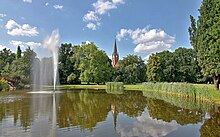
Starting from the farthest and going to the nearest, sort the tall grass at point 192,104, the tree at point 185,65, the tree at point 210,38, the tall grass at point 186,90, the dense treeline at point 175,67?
the tree at point 185,65, the dense treeline at point 175,67, the tree at point 210,38, the tall grass at point 186,90, the tall grass at point 192,104

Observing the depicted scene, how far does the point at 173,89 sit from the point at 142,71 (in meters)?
43.0

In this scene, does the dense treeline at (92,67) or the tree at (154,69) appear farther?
the dense treeline at (92,67)

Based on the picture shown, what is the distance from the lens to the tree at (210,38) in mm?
23547

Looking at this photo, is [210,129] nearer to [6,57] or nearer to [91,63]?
[91,63]

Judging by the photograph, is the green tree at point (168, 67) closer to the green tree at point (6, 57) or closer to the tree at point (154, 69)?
the tree at point (154, 69)

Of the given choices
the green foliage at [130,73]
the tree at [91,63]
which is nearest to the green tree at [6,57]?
the tree at [91,63]

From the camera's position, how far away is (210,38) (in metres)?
26.1

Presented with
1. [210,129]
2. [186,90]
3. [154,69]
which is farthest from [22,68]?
[210,129]

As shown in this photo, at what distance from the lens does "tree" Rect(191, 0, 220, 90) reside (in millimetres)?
23547

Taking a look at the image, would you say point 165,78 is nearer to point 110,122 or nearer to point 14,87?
point 14,87

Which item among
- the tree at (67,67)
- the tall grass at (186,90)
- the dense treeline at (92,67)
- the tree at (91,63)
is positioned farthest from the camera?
the tree at (67,67)

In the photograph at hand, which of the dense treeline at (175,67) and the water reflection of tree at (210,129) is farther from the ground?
the dense treeline at (175,67)

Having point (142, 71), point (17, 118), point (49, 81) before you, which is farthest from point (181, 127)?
point (142, 71)

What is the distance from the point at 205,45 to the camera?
27375 mm
